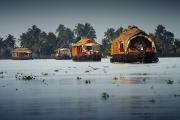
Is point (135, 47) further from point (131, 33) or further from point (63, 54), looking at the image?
point (63, 54)

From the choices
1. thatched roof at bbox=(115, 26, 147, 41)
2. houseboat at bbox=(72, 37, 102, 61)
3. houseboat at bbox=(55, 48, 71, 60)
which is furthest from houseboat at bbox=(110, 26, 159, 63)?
houseboat at bbox=(55, 48, 71, 60)

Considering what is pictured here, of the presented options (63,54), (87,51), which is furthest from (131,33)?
(63,54)

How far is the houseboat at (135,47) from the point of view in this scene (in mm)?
88375

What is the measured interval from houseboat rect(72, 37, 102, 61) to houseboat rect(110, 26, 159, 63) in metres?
30.6

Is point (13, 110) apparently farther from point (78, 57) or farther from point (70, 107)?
point (78, 57)

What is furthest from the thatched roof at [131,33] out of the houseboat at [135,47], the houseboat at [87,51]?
the houseboat at [87,51]

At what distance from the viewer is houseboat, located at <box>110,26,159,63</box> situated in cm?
8838

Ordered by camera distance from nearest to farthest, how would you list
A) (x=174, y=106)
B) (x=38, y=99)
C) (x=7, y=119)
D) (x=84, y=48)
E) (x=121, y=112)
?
1. (x=7, y=119)
2. (x=121, y=112)
3. (x=174, y=106)
4. (x=38, y=99)
5. (x=84, y=48)

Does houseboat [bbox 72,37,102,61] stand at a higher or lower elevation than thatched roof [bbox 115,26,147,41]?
lower

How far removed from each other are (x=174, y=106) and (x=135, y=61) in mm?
71790

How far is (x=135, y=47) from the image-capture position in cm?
9444

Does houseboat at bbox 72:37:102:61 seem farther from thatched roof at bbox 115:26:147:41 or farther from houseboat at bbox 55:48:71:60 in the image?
houseboat at bbox 55:48:71:60

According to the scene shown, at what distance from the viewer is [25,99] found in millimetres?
22062

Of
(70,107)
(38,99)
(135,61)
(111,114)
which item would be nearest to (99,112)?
(111,114)
